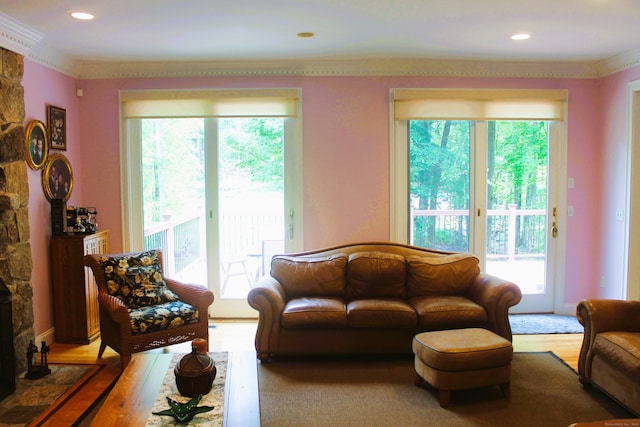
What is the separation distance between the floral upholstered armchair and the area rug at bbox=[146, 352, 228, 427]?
0.87 metres

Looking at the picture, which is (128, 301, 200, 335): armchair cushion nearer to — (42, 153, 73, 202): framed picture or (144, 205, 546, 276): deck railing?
(144, 205, 546, 276): deck railing

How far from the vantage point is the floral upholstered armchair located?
376 centimetres

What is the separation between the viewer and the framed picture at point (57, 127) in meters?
4.45

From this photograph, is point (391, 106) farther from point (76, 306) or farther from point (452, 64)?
point (76, 306)

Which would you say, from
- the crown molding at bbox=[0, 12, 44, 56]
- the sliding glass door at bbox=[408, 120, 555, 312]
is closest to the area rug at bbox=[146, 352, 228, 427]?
the crown molding at bbox=[0, 12, 44, 56]

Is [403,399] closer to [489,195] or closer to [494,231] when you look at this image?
[494,231]

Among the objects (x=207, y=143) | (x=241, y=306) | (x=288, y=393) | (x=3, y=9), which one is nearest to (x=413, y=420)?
(x=288, y=393)

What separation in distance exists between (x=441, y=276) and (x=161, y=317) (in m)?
2.23

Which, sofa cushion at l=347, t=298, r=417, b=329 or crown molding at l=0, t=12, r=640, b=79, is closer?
sofa cushion at l=347, t=298, r=417, b=329

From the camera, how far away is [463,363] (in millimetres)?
3213

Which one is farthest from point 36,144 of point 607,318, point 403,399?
point 607,318

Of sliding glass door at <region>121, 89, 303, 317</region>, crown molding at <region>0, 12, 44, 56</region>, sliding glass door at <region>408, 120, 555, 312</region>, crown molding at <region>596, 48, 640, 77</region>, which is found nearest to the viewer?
crown molding at <region>0, 12, 44, 56</region>

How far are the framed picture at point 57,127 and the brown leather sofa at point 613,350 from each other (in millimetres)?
4323

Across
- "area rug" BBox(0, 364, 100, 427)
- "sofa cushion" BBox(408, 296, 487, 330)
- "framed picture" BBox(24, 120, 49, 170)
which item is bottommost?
"area rug" BBox(0, 364, 100, 427)
